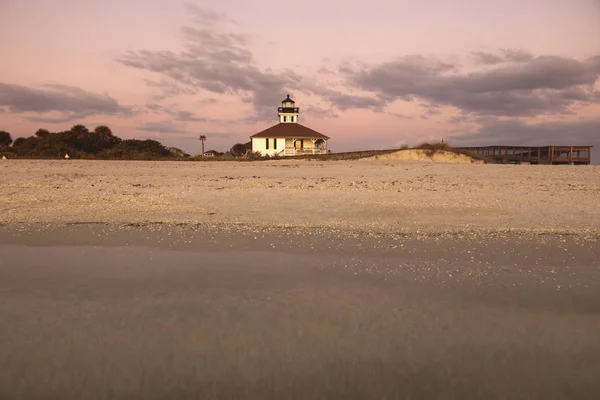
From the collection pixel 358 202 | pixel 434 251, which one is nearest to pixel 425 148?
pixel 358 202

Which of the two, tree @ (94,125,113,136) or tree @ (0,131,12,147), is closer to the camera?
tree @ (94,125,113,136)

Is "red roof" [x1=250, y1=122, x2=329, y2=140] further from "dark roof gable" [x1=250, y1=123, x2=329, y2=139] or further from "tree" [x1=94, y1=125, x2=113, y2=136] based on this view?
"tree" [x1=94, y1=125, x2=113, y2=136]

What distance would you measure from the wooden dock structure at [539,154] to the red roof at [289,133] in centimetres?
2198

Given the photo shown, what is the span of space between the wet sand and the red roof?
5202 cm

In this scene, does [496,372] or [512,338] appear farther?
[512,338]

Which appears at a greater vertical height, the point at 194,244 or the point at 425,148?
the point at 425,148

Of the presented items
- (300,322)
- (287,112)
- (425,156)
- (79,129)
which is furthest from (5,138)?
(300,322)

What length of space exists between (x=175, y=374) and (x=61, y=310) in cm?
152

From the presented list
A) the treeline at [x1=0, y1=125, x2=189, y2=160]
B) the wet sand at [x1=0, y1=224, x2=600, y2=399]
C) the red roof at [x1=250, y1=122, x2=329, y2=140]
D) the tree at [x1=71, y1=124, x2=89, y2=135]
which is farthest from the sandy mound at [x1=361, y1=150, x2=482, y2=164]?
the tree at [x1=71, y1=124, x2=89, y2=135]

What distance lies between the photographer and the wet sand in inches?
97.9

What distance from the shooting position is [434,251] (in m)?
5.63

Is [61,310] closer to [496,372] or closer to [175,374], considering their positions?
[175,374]

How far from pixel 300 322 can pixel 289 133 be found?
55.7 m

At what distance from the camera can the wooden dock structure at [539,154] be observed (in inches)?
1427
